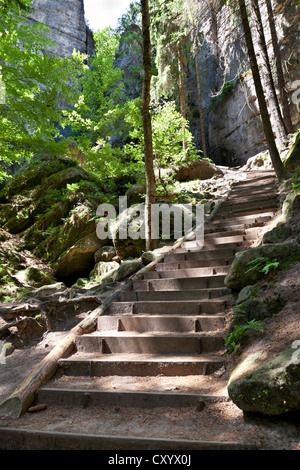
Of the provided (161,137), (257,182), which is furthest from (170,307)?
(257,182)

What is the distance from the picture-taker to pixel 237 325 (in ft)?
11.9

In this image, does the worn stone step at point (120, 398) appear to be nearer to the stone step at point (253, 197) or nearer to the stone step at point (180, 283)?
the stone step at point (180, 283)

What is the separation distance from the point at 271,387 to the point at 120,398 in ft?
5.17

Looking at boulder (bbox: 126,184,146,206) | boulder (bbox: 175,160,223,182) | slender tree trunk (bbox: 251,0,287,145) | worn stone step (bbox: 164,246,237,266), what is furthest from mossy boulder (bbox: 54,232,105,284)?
slender tree trunk (bbox: 251,0,287,145)

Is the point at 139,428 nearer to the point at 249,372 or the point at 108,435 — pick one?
the point at 108,435

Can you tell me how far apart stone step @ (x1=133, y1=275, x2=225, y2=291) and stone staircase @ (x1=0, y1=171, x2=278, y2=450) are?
0.7 inches

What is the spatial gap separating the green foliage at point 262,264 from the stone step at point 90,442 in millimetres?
2330

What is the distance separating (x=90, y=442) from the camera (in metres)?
2.53

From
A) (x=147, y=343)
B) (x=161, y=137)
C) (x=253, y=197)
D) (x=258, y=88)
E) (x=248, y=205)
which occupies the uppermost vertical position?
(x=258, y=88)

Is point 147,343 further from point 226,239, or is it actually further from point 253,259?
point 226,239

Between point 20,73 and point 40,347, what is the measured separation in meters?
7.38

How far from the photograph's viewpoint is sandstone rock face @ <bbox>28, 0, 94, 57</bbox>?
31.3 m

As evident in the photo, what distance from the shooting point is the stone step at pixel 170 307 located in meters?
4.52
